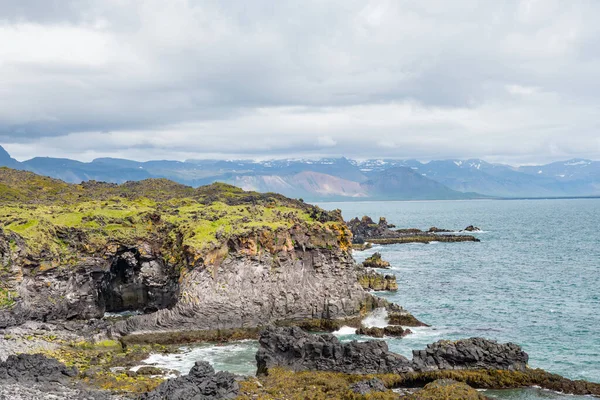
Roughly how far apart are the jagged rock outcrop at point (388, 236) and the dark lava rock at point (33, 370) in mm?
120452

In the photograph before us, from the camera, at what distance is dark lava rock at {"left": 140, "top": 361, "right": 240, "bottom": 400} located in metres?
34.4

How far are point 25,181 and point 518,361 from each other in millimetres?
97805

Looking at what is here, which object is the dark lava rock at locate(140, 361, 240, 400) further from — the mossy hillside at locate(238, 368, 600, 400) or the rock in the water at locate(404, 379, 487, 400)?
the rock in the water at locate(404, 379, 487, 400)

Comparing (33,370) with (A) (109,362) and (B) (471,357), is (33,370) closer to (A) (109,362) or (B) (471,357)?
(A) (109,362)

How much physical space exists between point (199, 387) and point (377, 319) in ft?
97.9

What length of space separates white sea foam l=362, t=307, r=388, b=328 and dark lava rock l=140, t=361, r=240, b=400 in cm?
2543

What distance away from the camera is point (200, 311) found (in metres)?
57.1

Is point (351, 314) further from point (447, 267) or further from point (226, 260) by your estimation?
point (447, 267)

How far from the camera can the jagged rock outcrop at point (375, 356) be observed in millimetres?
42625

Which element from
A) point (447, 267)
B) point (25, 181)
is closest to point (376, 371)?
point (447, 267)

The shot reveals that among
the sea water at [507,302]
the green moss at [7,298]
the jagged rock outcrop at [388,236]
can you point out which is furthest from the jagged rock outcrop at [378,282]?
the jagged rock outcrop at [388,236]

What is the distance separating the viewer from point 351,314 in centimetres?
6244

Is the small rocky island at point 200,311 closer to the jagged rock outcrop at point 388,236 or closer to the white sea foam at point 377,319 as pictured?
the white sea foam at point 377,319

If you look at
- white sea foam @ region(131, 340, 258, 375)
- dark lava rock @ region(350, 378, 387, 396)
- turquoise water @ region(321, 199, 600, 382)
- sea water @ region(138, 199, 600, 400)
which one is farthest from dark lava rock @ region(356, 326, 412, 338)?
dark lava rock @ region(350, 378, 387, 396)
